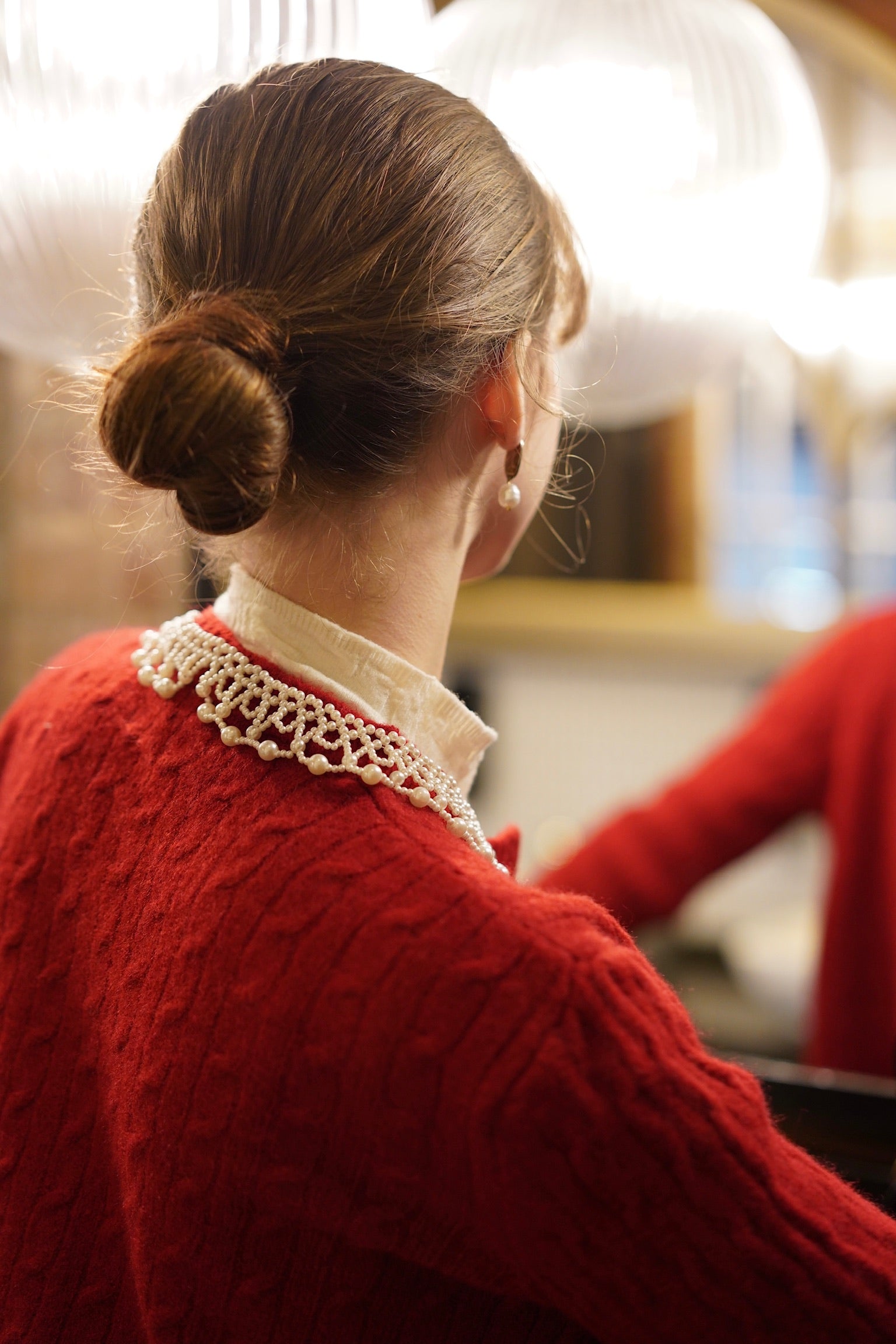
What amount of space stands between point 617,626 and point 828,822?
1639 mm

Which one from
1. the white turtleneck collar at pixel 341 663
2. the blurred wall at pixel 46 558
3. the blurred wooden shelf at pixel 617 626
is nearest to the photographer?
the white turtleneck collar at pixel 341 663

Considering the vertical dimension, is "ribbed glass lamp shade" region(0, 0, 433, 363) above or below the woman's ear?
above

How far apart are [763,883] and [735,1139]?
2391 millimetres

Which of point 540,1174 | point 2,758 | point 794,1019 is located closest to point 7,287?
point 2,758

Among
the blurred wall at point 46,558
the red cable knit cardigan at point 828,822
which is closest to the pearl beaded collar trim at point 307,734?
the red cable knit cardigan at point 828,822

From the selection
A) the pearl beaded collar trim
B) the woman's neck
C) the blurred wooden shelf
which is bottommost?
the blurred wooden shelf

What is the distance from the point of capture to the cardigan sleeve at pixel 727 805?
56.3 inches

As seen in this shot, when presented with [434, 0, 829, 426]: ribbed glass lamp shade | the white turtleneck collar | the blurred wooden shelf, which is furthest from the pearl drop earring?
the blurred wooden shelf

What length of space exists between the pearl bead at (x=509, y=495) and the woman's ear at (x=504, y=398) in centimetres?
3

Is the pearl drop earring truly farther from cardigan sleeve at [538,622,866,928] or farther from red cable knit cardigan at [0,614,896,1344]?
cardigan sleeve at [538,622,866,928]

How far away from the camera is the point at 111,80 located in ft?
2.30

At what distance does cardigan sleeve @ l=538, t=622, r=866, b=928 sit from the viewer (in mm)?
1430

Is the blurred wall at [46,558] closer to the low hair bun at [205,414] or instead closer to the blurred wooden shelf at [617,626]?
the low hair bun at [205,414]

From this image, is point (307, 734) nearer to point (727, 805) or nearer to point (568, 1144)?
point (568, 1144)
